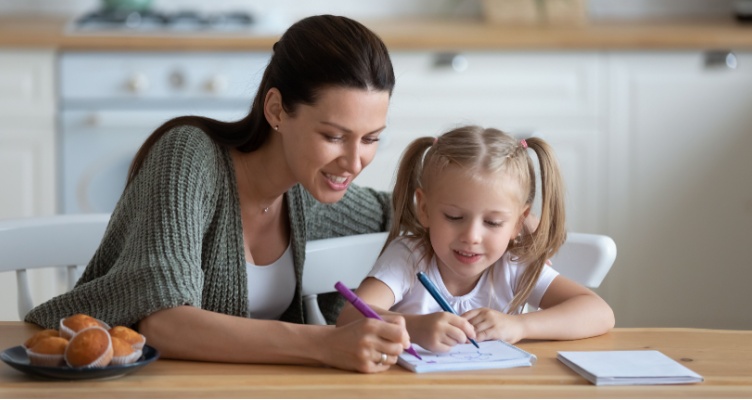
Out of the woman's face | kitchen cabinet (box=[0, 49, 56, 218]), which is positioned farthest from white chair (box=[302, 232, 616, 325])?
kitchen cabinet (box=[0, 49, 56, 218])

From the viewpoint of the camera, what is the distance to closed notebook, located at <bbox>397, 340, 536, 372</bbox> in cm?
132

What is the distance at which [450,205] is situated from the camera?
1.63 m

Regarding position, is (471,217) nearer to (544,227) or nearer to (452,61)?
(544,227)

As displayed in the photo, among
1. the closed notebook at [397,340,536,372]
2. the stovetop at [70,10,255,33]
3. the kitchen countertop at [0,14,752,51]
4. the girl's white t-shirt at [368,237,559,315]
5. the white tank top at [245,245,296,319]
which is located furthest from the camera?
the stovetop at [70,10,255,33]

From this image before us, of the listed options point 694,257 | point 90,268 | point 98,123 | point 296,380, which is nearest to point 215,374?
point 296,380

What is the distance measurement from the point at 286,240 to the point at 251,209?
9 cm

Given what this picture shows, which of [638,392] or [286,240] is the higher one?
[286,240]

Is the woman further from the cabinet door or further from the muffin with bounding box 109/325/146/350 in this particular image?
the cabinet door

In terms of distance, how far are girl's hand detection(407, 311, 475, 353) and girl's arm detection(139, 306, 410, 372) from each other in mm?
59

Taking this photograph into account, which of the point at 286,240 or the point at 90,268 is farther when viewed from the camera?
the point at 286,240

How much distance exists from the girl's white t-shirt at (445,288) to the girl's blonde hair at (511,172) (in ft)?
0.05

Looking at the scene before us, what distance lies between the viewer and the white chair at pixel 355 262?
1853 millimetres

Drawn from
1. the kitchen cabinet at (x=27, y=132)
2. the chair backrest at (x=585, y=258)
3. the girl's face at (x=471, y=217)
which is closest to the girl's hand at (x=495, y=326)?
the girl's face at (x=471, y=217)

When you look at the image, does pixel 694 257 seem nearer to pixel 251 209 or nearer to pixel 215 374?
pixel 251 209
